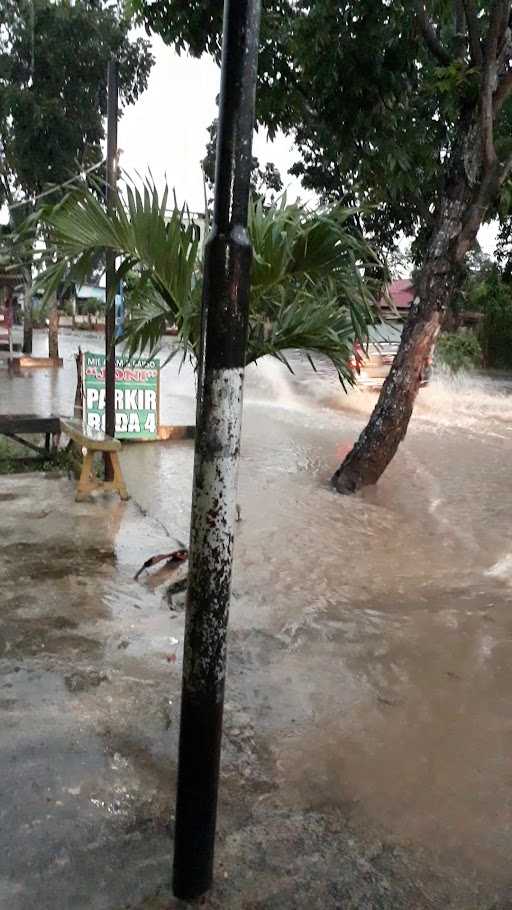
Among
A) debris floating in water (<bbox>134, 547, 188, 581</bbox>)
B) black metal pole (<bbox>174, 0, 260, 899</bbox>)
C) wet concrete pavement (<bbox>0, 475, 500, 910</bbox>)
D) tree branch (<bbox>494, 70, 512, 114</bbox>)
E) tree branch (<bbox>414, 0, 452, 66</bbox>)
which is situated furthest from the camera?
tree branch (<bbox>414, 0, 452, 66</bbox>)

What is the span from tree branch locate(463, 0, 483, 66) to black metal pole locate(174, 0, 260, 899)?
22.0 feet

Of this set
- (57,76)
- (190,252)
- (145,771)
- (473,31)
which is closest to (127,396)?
(473,31)

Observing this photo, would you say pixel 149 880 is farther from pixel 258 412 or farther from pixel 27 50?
pixel 27 50

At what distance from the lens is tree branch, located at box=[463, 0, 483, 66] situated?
24.9ft

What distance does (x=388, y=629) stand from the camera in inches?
210

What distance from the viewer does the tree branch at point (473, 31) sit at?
760cm

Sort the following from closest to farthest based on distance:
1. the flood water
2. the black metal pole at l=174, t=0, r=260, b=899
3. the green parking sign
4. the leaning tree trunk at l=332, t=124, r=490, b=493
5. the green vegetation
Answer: the black metal pole at l=174, t=0, r=260, b=899 → the flood water → the leaning tree trunk at l=332, t=124, r=490, b=493 → the green parking sign → the green vegetation

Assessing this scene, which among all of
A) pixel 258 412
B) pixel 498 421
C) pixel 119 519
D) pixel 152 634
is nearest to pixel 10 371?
pixel 258 412

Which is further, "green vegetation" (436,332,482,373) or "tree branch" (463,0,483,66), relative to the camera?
"green vegetation" (436,332,482,373)

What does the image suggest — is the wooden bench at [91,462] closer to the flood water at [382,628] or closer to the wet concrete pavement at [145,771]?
the flood water at [382,628]

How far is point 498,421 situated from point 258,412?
5412 mm

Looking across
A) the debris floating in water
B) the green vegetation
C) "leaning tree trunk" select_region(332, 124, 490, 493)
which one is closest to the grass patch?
the debris floating in water

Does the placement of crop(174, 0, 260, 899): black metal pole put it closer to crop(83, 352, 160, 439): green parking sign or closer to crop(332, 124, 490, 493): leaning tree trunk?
crop(332, 124, 490, 493): leaning tree trunk

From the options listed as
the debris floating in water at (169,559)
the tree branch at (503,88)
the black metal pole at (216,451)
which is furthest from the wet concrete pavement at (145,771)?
the tree branch at (503,88)
